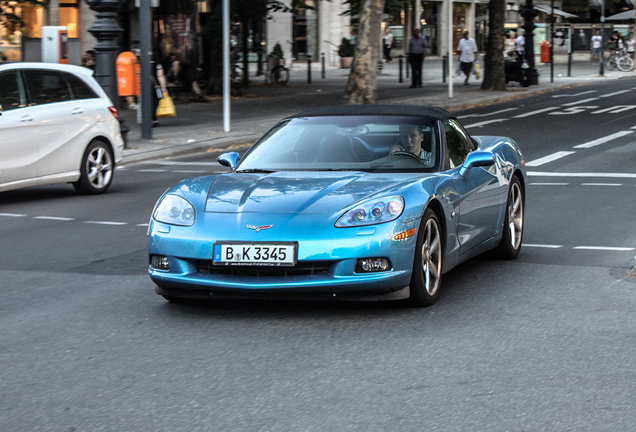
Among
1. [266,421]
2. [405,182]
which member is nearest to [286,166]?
[405,182]

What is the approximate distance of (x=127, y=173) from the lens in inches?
617

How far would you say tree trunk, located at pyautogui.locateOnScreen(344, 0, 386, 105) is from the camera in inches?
1053

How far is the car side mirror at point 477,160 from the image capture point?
22.8 feet

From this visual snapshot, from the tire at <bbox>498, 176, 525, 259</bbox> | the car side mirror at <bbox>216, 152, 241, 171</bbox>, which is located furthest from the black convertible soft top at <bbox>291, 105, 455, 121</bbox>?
the tire at <bbox>498, 176, 525, 259</bbox>

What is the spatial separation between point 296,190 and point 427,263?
910mm

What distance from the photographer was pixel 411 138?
7.14 meters

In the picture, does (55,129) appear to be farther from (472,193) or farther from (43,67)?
(472,193)

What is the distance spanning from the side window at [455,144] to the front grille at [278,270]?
1570 millimetres

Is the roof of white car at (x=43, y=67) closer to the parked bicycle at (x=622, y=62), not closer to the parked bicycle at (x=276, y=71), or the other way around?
the parked bicycle at (x=276, y=71)

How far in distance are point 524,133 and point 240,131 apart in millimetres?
5680

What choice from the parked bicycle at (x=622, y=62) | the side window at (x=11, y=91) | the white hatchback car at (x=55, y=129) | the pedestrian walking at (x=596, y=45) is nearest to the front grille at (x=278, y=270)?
the white hatchback car at (x=55, y=129)

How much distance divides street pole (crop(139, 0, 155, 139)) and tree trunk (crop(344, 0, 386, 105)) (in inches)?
326

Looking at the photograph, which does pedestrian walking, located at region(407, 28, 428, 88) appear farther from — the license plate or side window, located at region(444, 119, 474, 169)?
the license plate

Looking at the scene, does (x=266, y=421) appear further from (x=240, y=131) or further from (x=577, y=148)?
(x=240, y=131)
